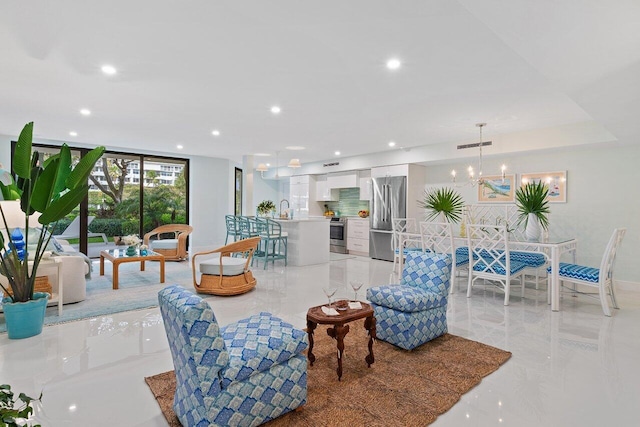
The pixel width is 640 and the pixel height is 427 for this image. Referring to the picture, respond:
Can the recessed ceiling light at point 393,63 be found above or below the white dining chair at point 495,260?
above

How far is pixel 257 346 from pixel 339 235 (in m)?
7.48

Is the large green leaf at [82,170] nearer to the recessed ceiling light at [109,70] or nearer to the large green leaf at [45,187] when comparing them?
the large green leaf at [45,187]

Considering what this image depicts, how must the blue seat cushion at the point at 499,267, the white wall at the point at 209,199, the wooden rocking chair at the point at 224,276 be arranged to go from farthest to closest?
the white wall at the point at 209,199 → the wooden rocking chair at the point at 224,276 → the blue seat cushion at the point at 499,267

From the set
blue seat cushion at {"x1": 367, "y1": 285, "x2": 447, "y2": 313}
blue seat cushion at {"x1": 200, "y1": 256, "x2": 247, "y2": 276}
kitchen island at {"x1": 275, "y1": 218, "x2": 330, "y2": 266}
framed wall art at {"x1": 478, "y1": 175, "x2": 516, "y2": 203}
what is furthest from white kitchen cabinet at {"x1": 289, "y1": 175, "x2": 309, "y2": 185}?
blue seat cushion at {"x1": 367, "y1": 285, "x2": 447, "y2": 313}

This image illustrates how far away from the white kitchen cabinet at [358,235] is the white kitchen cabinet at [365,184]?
1.91 feet

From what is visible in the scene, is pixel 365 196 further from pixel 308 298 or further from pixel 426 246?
pixel 308 298

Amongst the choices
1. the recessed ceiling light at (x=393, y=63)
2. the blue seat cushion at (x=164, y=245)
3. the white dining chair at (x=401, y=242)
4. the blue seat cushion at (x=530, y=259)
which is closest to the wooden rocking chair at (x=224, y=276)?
the white dining chair at (x=401, y=242)

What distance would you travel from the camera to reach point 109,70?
3383 millimetres

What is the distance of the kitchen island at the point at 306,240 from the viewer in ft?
23.7

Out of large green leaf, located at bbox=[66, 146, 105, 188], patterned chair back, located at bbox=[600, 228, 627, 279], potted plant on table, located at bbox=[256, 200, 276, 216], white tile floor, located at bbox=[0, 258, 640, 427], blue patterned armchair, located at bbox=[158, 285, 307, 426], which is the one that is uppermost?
large green leaf, located at bbox=[66, 146, 105, 188]

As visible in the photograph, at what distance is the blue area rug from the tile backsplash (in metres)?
4.60

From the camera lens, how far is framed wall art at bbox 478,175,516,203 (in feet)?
21.3

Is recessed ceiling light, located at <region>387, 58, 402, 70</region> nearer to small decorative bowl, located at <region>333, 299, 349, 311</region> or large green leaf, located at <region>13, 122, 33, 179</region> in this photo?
small decorative bowl, located at <region>333, 299, 349, 311</region>

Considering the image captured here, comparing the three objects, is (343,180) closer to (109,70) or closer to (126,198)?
(126,198)
